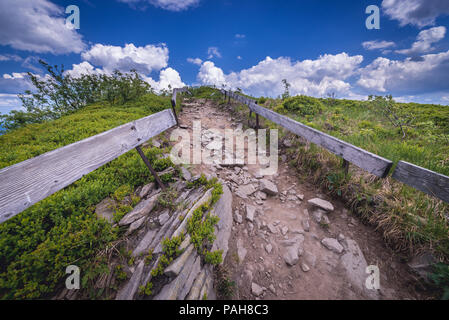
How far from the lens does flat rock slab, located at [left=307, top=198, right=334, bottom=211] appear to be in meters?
3.42

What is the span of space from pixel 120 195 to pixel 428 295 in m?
4.99

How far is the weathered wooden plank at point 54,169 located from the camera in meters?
1.47

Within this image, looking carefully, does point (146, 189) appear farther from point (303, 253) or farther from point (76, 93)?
point (76, 93)

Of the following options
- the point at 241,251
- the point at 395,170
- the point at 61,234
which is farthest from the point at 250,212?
the point at 61,234

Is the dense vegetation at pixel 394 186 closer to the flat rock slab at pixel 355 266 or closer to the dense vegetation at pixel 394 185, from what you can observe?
the dense vegetation at pixel 394 185

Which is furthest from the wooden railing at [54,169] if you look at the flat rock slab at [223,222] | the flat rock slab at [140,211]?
the flat rock slab at [223,222]

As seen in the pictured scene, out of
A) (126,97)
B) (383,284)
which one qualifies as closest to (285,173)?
(383,284)

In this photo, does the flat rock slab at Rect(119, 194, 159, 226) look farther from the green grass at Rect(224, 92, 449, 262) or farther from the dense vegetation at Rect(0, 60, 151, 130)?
the dense vegetation at Rect(0, 60, 151, 130)

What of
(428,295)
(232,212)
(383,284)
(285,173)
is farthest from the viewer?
(285,173)

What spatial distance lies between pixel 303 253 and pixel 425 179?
7.22ft

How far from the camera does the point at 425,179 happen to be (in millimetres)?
2379
